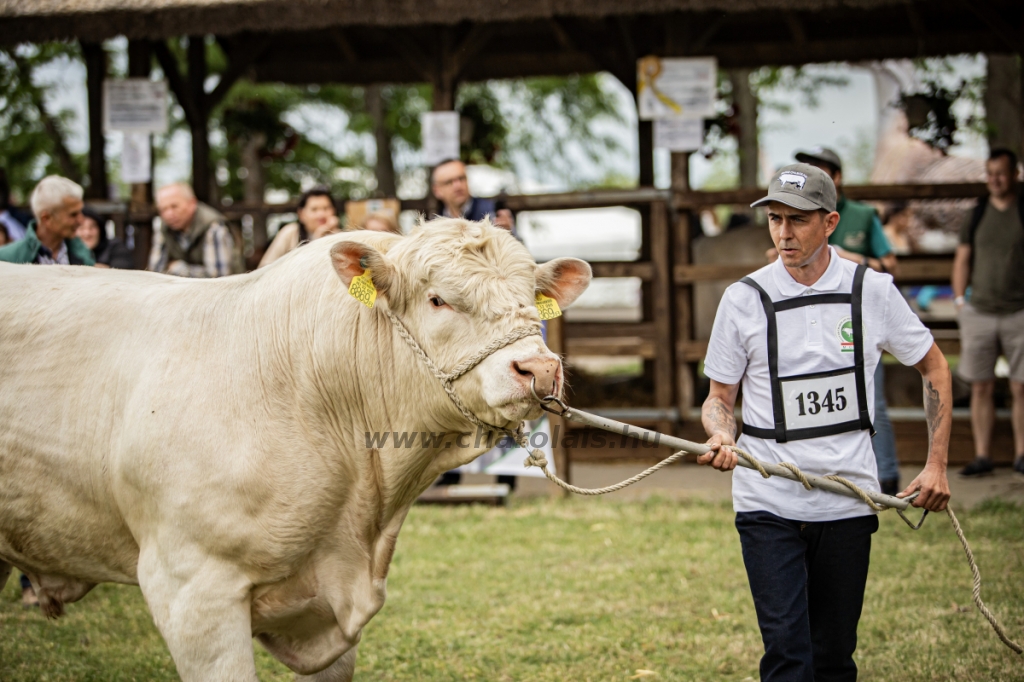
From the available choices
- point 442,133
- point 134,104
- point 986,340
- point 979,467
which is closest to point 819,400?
point 986,340

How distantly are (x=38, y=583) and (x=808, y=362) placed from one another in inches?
116

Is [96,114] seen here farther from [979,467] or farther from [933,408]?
[933,408]

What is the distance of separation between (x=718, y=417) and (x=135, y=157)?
7.63 meters

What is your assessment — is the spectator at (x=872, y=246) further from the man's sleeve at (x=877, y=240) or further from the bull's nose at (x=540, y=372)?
the bull's nose at (x=540, y=372)

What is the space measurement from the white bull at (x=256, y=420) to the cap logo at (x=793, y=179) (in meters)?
0.79

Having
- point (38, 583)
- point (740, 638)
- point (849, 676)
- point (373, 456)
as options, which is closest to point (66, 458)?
point (38, 583)

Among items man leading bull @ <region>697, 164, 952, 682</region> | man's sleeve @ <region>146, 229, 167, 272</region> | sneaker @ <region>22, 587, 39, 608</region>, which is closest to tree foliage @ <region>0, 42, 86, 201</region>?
man's sleeve @ <region>146, 229, 167, 272</region>

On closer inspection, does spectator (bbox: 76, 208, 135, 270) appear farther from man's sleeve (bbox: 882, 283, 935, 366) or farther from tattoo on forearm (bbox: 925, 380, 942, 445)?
tattoo on forearm (bbox: 925, 380, 942, 445)

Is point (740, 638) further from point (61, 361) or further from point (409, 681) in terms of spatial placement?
point (61, 361)

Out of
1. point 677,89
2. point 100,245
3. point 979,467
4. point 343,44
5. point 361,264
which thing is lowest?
point 979,467

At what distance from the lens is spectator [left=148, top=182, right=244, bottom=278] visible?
279 inches

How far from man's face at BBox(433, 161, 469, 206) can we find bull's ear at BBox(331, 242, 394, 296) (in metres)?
3.49

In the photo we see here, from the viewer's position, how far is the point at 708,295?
10773mm

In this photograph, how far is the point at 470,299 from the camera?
3.08m
